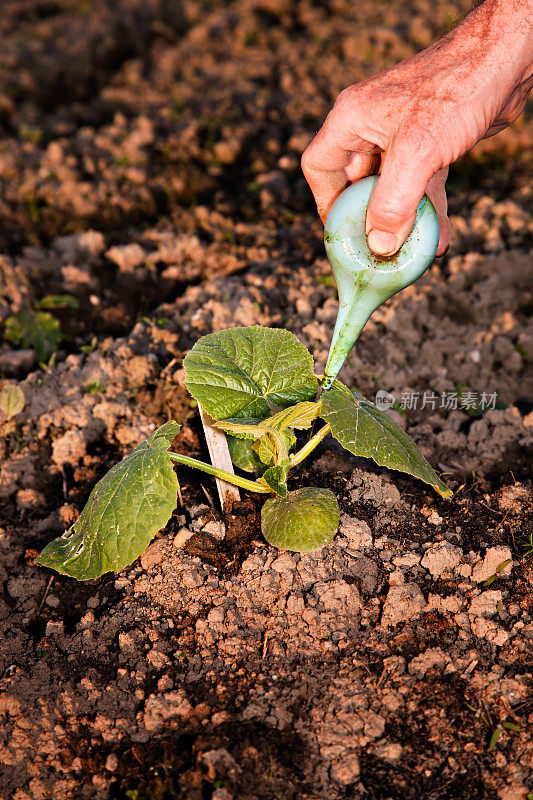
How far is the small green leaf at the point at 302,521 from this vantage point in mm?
1813

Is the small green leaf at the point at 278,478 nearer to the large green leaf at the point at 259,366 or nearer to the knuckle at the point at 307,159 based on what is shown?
the large green leaf at the point at 259,366

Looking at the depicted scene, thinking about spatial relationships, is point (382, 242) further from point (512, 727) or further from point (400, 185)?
point (512, 727)

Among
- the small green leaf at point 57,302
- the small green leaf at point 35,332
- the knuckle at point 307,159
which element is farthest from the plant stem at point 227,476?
the small green leaf at point 57,302

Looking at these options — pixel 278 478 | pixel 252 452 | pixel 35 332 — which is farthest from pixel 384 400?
pixel 35 332

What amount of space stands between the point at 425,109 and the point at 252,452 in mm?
1052

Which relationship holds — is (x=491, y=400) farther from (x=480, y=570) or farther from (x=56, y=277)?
(x=56, y=277)

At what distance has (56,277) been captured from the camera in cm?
329

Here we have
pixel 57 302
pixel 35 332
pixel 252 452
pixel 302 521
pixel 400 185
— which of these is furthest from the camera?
pixel 57 302

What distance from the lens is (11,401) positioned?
2520 millimetres

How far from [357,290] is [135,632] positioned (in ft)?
3.59

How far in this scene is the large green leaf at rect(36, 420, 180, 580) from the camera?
1.75 metres

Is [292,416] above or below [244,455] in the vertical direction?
above

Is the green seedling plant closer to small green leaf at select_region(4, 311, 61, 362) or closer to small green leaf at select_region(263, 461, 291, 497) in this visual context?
small green leaf at select_region(263, 461, 291, 497)

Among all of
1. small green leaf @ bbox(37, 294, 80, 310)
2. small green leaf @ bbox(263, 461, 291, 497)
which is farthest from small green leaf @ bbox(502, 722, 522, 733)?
small green leaf @ bbox(37, 294, 80, 310)
